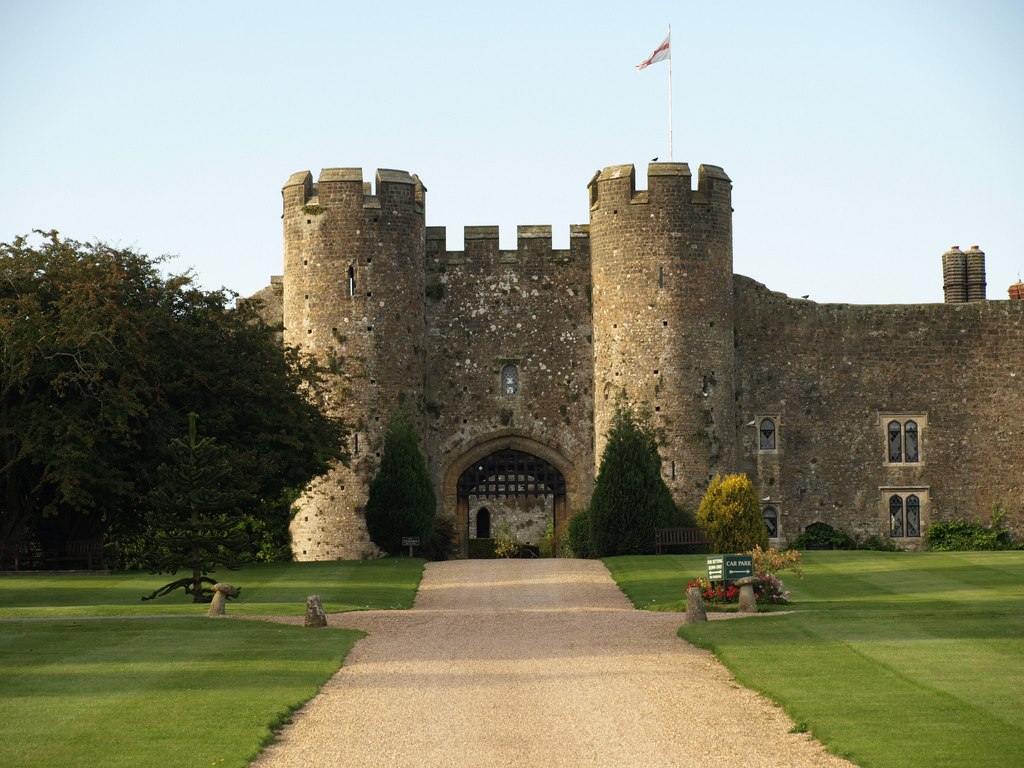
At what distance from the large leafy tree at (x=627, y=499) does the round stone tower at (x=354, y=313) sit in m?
6.66

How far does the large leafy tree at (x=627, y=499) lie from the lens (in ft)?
125

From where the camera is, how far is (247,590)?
1165 inches

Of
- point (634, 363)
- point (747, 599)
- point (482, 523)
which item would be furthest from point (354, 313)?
point (482, 523)

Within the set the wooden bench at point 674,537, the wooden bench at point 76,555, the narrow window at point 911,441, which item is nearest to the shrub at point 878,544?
the narrow window at point 911,441

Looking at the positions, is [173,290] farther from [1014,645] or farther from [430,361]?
[1014,645]

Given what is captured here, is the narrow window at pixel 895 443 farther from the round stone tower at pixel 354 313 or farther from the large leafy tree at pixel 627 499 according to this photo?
the round stone tower at pixel 354 313

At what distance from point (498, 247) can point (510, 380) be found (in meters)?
3.76

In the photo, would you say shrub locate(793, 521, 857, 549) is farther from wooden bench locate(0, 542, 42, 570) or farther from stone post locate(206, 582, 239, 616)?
stone post locate(206, 582, 239, 616)

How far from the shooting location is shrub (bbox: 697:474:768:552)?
38.0 meters

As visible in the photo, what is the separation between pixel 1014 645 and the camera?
61.6 ft

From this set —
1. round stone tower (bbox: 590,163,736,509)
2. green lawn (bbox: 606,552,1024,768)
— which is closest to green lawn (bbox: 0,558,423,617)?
green lawn (bbox: 606,552,1024,768)

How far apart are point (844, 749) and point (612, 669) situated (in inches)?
220

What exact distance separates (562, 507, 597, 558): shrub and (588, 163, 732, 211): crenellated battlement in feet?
28.0

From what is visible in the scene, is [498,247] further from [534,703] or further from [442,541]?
[534,703]
